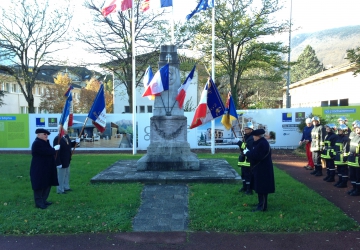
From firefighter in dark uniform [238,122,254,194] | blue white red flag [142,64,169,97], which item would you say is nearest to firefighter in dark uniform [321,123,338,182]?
firefighter in dark uniform [238,122,254,194]

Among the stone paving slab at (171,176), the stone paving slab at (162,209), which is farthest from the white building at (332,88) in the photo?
the stone paving slab at (162,209)

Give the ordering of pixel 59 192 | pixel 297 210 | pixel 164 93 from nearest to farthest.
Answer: pixel 297 210, pixel 59 192, pixel 164 93

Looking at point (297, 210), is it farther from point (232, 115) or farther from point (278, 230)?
point (232, 115)

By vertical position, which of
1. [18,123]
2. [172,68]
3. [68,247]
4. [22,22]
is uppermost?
[22,22]

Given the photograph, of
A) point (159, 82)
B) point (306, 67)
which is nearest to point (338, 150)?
point (159, 82)

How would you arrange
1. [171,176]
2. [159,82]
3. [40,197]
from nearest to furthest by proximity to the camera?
[40,197]
[171,176]
[159,82]

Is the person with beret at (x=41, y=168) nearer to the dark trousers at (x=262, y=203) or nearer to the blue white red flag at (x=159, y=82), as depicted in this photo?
the blue white red flag at (x=159, y=82)

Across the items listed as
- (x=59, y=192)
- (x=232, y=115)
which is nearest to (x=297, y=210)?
(x=232, y=115)

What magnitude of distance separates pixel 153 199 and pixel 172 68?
552cm

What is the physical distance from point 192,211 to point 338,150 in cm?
544

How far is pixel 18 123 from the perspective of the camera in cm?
2153

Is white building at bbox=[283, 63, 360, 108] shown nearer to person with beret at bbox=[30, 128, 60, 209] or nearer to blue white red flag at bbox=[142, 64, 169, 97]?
blue white red flag at bbox=[142, 64, 169, 97]

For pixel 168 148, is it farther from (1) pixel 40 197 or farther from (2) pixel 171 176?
(1) pixel 40 197

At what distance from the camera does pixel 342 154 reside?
33.6 feet
